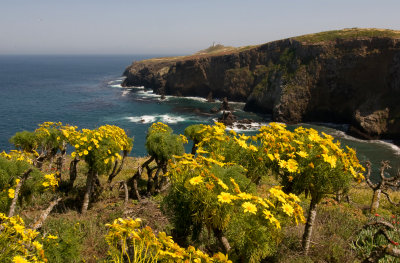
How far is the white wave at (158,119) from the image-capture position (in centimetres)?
5881

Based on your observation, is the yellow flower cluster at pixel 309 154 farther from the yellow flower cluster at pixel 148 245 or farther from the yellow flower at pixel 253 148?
the yellow flower cluster at pixel 148 245

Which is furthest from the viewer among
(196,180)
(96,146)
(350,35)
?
(350,35)

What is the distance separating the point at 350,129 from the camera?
53.3 meters

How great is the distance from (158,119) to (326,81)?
137 feet

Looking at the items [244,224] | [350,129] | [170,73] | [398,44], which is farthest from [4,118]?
[398,44]

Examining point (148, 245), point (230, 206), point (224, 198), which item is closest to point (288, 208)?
point (230, 206)

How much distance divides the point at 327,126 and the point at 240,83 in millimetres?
32952

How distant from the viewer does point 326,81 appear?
207 feet

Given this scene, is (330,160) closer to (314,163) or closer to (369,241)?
(314,163)

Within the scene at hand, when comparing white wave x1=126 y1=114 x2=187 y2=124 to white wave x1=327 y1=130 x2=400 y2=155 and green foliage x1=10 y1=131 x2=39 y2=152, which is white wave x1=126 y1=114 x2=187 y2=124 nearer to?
white wave x1=327 y1=130 x2=400 y2=155

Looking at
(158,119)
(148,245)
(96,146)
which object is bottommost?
(158,119)

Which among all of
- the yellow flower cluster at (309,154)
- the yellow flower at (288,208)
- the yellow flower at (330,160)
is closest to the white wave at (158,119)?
the yellow flower cluster at (309,154)

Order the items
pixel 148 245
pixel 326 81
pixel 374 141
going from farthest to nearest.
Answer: pixel 326 81 < pixel 374 141 < pixel 148 245

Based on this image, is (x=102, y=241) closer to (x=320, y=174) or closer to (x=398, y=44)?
(x=320, y=174)
